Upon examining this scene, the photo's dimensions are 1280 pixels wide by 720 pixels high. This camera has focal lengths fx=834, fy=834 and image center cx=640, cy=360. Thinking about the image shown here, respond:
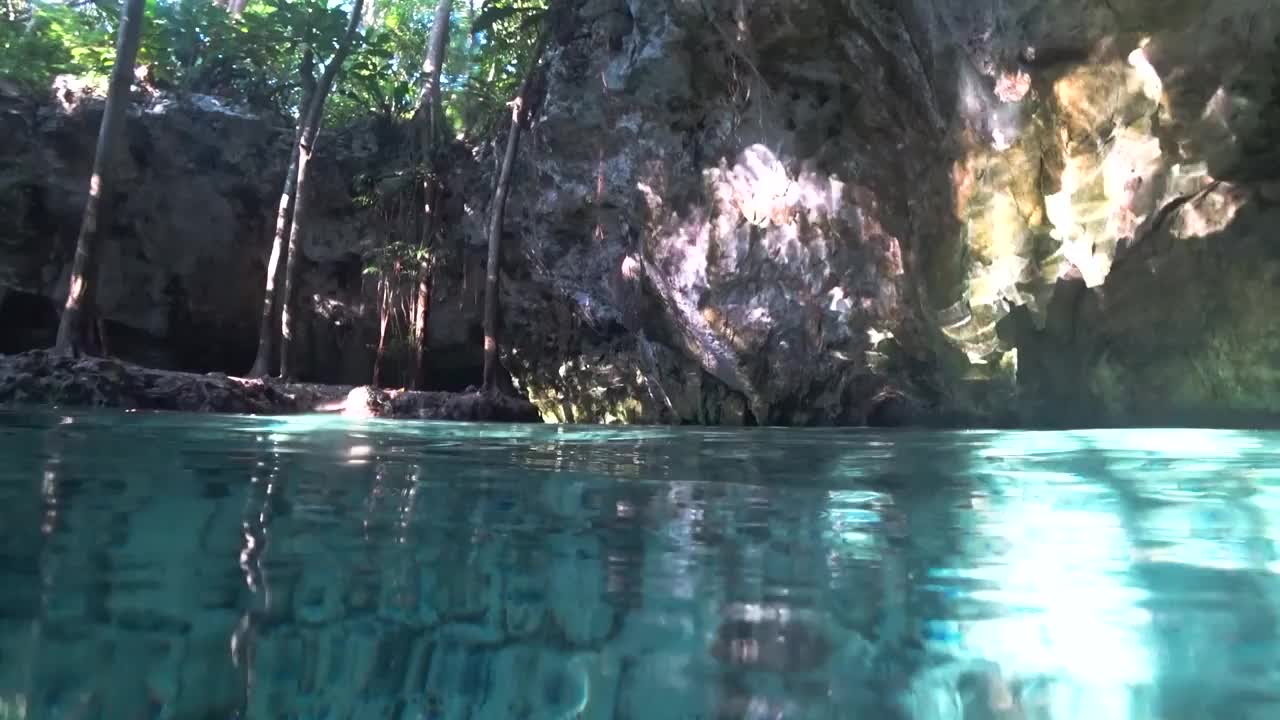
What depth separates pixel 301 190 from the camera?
426 inches

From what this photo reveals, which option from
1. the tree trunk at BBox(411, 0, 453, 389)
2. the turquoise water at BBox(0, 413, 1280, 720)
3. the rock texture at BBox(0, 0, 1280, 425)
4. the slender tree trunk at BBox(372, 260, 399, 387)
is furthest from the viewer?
the slender tree trunk at BBox(372, 260, 399, 387)

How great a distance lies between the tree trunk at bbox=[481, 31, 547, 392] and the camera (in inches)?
431

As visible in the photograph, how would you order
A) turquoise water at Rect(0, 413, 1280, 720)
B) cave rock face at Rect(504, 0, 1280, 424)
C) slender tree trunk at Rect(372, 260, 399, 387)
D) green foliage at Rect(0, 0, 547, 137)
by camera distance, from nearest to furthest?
1. turquoise water at Rect(0, 413, 1280, 720)
2. cave rock face at Rect(504, 0, 1280, 424)
3. green foliage at Rect(0, 0, 547, 137)
4. slender tree trunk at Rect(372, 260, 399, 387)

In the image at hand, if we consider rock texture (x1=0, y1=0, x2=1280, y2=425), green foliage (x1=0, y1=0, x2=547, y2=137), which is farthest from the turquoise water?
green foliage (x1=0, y1=0, x2=547, y2=137)

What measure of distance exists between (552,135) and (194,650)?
32.3 ft

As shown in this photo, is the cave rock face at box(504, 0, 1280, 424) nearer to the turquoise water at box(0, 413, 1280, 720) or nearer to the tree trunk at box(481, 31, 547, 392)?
Result: the tree trunk at box(481, 31, 547, 392)

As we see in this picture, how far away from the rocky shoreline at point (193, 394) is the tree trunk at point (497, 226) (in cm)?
102

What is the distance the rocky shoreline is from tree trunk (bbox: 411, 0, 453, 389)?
1.95m

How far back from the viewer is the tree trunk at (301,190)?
1058 centimetres

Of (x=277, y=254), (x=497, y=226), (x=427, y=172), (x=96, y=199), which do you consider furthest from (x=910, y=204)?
(x=96, y=199)

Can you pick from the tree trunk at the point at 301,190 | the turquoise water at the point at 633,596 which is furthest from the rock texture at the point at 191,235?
the turquoise water at the point at 633,596

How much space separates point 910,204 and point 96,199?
8527mm

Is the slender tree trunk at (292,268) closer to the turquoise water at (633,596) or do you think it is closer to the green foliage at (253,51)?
the green foliage at (253,51)

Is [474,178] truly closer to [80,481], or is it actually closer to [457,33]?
[457,33]
